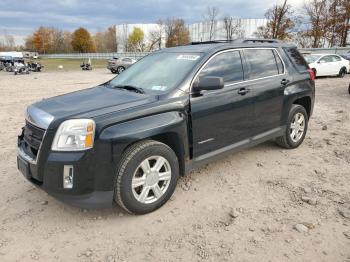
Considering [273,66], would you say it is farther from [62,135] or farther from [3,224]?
[3,224]

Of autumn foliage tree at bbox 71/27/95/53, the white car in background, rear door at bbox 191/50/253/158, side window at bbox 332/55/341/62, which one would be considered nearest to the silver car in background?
the white car in background

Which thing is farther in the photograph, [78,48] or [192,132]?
[78,48]

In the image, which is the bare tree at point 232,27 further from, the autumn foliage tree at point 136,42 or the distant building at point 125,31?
the distant building at point 125,31

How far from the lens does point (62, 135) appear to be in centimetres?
276

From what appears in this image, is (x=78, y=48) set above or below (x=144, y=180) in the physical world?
above

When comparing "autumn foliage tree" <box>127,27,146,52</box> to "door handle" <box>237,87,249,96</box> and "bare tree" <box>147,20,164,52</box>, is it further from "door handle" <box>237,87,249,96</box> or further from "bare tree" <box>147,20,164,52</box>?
"door handle" <box>237,87,249,96</box>

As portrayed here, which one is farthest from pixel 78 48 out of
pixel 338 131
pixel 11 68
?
pixel 338 131

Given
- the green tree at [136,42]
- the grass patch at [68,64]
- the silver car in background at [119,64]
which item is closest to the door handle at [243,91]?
the silver car in background at [119,64]

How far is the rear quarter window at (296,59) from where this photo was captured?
4.86 m

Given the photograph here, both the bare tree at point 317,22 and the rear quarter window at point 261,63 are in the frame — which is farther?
the bare tree at point 317,22

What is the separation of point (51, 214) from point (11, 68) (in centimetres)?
3076

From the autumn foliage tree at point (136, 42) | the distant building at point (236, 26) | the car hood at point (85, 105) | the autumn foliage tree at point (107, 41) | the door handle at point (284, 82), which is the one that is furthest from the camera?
the autumn foliage tree at point (107, 41)

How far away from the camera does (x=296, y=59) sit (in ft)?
16.3

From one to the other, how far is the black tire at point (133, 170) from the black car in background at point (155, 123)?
10 millimetres
